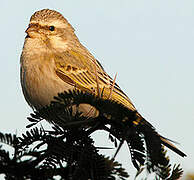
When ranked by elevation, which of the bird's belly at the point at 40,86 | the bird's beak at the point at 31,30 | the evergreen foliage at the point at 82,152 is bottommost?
the evergreen foliage at the point at 82,152

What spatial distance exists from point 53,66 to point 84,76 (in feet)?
1.81

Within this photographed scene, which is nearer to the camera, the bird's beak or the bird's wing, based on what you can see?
the bird's wing

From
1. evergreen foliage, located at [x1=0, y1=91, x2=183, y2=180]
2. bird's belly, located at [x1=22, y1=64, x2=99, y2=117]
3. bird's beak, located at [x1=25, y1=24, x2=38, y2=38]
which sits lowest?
evergreen foliage, located at [x1=0, y1=91, x2=183, y2=180]

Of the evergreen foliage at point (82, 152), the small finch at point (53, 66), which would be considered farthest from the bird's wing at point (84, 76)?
the evergreen foliage at point (82, 152)

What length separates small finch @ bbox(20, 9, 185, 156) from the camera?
566 cm

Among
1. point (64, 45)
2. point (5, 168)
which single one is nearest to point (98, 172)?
point (5, 168)

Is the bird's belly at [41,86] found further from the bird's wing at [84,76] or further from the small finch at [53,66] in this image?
the bird's wing at [84,76]

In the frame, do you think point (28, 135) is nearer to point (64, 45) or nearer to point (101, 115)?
point (101, 115)

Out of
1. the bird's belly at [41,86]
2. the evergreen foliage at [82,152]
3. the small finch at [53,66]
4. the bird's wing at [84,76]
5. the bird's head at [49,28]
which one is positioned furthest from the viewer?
the bird's head at [49,28]

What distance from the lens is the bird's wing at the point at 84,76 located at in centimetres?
596

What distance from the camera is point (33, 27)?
20.8 feet

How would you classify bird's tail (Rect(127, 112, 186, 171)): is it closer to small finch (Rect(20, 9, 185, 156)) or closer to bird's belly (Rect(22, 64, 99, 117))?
small finch (Rect(20, 9, 185, 156))

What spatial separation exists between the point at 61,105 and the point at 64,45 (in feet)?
14.4

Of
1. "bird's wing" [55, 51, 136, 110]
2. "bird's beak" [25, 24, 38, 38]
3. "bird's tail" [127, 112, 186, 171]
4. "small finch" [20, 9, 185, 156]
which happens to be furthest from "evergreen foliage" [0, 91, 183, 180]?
"bird's beak" [25, 24, 38, 38]
